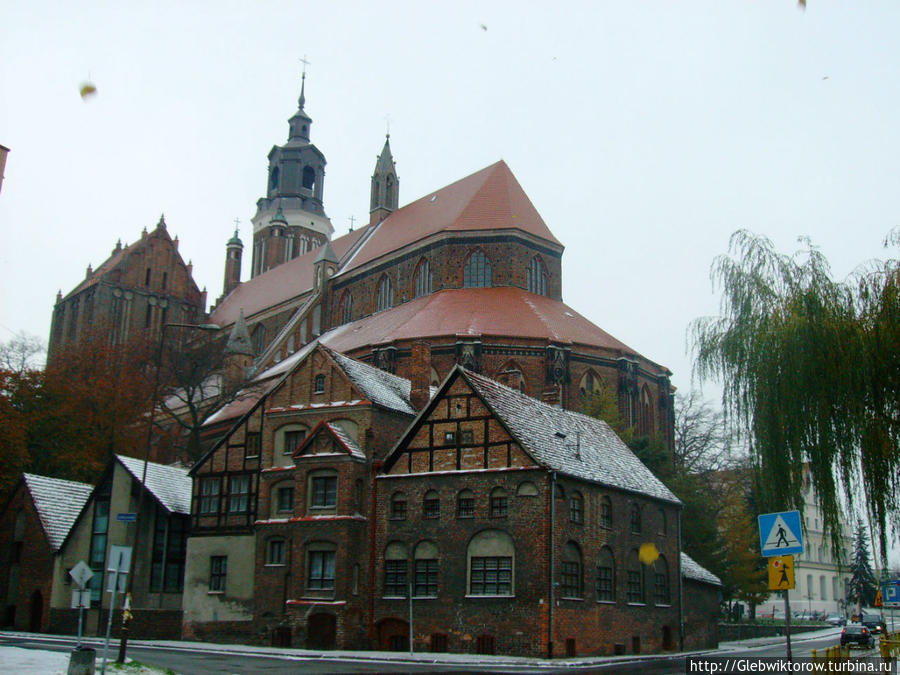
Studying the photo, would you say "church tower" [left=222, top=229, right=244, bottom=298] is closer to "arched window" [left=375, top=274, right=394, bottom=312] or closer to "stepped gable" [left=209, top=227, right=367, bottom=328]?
"stepped gable" [left=209, top=227, right=367, bottom=328]

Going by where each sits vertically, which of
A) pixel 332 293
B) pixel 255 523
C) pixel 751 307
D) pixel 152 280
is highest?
pixel 152 280

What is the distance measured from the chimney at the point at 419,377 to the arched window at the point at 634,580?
9.56 metres

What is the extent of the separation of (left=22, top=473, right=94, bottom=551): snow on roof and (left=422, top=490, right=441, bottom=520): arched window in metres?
16.7

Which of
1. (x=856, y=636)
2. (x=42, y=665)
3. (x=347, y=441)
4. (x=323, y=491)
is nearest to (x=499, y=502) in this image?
(x=347, y=441)

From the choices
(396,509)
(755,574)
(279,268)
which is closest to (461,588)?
(396,509)

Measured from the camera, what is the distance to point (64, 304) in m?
90.1

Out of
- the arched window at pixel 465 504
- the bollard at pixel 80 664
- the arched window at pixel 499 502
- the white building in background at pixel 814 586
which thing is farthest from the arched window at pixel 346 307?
the bollard at pixel 80 664

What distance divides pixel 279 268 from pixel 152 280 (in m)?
11.5

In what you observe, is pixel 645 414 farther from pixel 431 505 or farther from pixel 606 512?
pixel 431 505

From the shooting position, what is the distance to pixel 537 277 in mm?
61438

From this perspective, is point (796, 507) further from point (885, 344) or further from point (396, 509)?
point (396, 509)

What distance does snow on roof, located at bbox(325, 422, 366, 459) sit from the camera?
3356 centimetres

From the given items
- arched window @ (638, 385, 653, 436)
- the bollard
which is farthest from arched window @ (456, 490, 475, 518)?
arched window @ (638, 385, 653, 436)

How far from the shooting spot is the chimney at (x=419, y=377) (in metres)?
37.4
